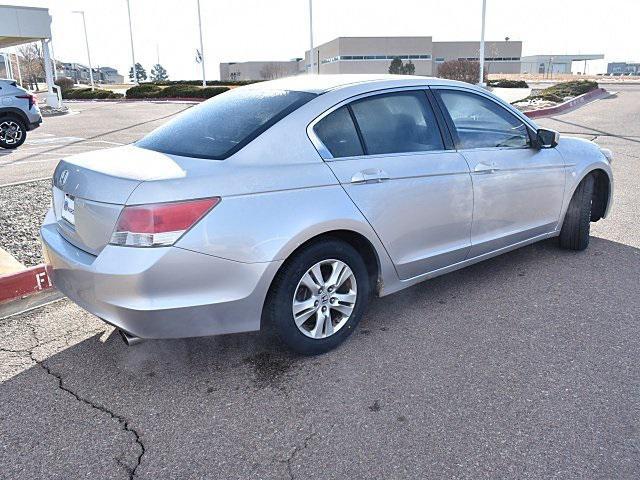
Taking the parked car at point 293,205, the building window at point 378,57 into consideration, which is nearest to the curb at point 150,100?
the parked car at point 293,205

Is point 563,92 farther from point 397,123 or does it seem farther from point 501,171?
point 397,123

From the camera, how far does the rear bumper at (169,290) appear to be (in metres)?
2.85

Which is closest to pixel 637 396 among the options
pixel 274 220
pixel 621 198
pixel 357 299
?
pixel 357 299

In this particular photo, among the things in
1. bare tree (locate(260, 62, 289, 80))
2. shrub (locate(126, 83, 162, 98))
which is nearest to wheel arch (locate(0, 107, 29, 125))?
shrub (locate(126, 83, 162, 98))

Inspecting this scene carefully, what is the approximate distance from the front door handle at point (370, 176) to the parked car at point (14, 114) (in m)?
12.0

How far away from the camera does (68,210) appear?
3.34 m

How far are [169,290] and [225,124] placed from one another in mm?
1212

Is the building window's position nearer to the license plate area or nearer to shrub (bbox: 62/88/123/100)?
shrub (bbox: 62/88/123/100)

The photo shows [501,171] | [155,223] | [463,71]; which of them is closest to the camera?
[155,223]

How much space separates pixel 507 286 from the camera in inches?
181

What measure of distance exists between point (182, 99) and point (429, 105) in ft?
98.5

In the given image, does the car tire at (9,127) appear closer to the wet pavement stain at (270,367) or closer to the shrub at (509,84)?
the wet pavement stain at (270,367)

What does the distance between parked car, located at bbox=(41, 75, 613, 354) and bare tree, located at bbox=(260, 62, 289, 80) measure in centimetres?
8456

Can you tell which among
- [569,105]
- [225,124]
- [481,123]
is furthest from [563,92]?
[225,124]
